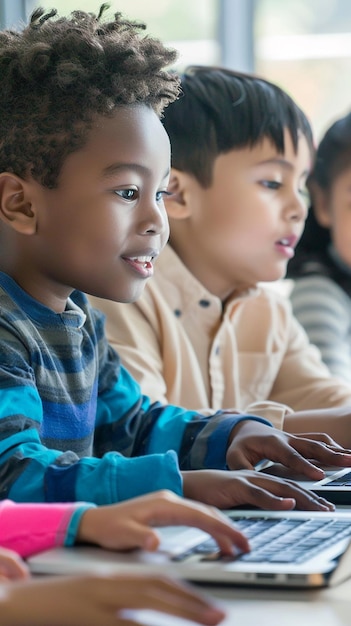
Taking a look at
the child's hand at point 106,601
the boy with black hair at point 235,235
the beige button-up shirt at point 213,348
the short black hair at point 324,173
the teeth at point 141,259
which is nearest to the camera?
the child's hand at point 106,601

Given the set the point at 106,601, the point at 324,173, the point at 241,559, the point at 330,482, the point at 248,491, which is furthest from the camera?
the point at 324,173

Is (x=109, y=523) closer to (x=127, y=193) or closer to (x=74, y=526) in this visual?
(x=74, y=526)

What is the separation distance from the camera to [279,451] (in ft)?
3.21

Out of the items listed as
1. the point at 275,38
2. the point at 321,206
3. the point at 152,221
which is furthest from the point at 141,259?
the point at 275,38

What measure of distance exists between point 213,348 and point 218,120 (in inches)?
13.6

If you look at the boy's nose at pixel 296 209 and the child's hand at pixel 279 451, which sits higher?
the boy's nose at pixel 296 209

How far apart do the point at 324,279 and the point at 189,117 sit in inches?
27.2

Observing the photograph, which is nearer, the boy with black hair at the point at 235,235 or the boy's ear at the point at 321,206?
the boy with black hair at the point at 235,235

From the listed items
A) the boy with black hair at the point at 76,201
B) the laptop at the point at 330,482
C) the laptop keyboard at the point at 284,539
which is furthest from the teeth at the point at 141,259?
the laptop keyboard at the point at 284,539

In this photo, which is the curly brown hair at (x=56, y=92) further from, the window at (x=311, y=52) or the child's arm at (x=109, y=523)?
the window at (x=311, y=52)

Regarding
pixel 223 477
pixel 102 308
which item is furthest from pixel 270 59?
pixel 223 477

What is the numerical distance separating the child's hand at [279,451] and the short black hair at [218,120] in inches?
24.7

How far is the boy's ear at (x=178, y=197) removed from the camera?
1595 millimetres

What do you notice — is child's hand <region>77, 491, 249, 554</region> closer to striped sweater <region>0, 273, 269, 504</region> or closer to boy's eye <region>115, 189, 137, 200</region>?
striped sweater <region>0, 273, 269, 504</region>
